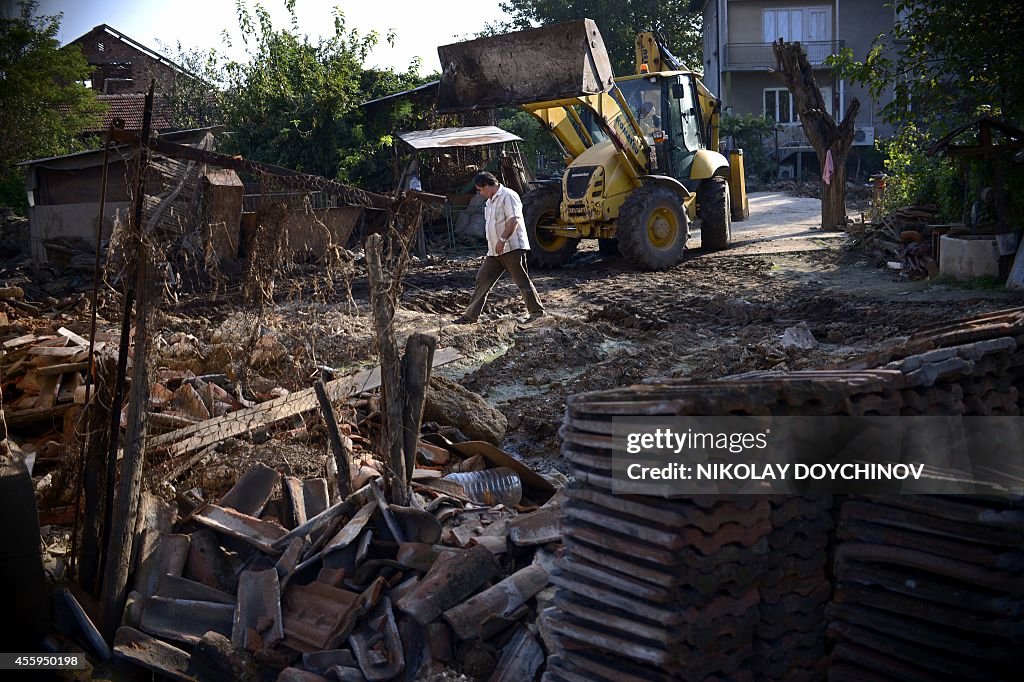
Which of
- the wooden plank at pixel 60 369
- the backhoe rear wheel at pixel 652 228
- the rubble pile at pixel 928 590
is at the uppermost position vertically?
the backhoe rear wheel at pixel 652 228

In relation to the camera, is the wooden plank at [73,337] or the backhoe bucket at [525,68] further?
the backhoe bucket at [525,68]

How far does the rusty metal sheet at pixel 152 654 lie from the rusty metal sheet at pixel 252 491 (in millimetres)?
1062

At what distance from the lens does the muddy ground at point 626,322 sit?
837 centimetres

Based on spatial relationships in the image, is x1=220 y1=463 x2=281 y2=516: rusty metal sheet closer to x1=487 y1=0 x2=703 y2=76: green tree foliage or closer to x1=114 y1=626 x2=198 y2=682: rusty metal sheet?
x1=114 y1=626 x2=198 y2=682: rusty metal sheet

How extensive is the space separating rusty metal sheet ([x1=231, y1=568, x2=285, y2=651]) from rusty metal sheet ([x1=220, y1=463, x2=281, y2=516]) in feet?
2.38

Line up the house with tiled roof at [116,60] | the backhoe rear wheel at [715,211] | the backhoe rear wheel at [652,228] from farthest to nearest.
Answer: the house with tiled roof at [116,60], the backhoe rear wheel at [715,211], the backhoe rear wheel at [652,228]

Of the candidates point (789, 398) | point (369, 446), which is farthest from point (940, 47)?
point (789, 398)

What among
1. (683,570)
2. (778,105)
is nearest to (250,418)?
(683,570)

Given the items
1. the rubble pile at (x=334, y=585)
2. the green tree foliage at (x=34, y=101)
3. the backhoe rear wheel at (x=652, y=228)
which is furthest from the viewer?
the green tree foliage at (x=34, y=101)

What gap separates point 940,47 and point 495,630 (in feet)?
36.9

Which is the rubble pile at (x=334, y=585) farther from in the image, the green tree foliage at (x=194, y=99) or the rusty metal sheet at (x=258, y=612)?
the green tree foliage at (x=194, y=99)

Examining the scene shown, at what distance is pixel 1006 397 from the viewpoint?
3840 mm

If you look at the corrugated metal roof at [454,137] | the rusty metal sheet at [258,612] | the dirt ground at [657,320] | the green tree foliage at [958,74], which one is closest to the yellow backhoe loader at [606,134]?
the dirt ground at [657,320]

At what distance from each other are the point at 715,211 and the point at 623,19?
965 inches
